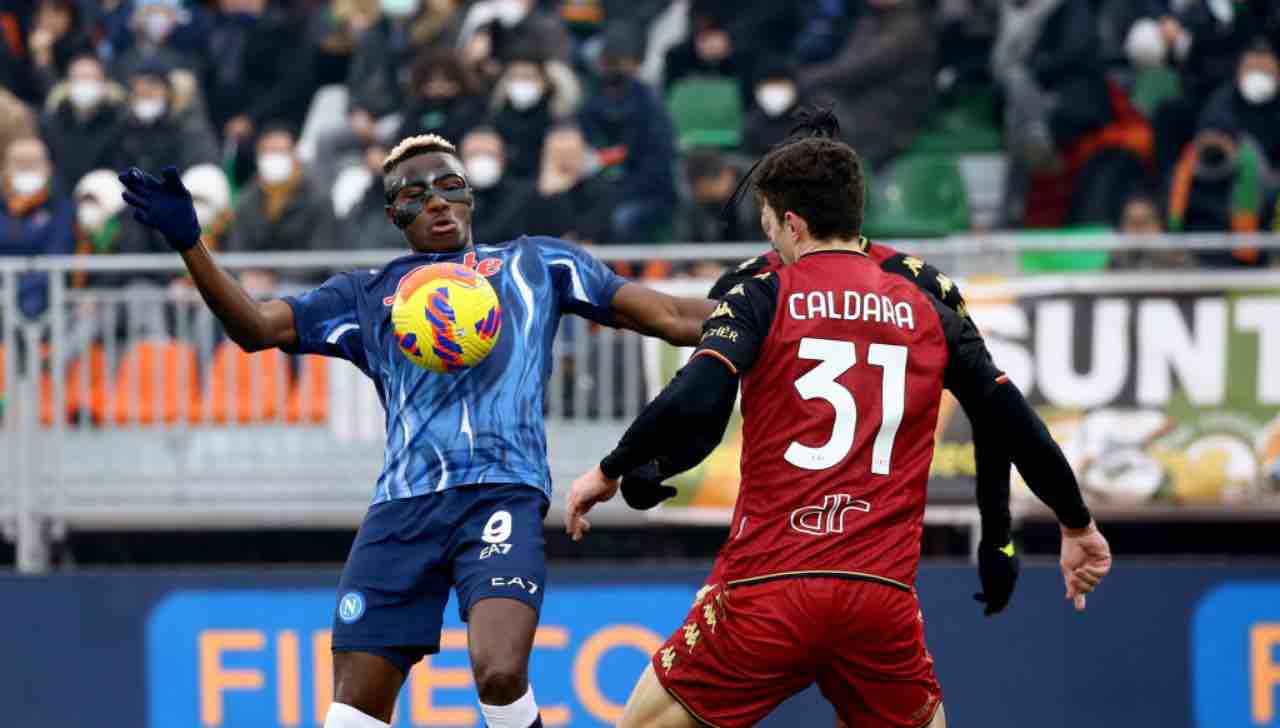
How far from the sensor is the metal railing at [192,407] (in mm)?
9234

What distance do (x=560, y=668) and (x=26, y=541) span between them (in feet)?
8.63

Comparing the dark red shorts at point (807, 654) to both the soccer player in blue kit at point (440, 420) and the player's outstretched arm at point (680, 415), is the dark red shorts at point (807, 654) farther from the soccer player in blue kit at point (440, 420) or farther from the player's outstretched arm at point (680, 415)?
the soccer player in blue kit at point (440, 420)

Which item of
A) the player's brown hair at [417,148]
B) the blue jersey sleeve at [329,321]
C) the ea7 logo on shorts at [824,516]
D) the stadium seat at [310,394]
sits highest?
the player's brown hair at [417,148]

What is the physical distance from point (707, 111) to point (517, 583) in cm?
688

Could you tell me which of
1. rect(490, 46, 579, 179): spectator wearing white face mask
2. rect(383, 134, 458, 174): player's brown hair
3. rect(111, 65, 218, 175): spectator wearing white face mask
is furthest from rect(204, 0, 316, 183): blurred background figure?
rect(383, 134, 458, 174): player's brown hair

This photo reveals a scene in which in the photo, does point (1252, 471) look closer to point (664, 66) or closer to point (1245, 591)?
point (1245, 591)

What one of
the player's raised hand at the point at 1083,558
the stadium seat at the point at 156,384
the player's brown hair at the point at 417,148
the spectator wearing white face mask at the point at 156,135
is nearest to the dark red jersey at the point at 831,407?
the player's raised hand at the point at 1083,558

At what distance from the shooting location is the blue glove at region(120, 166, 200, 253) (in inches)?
228

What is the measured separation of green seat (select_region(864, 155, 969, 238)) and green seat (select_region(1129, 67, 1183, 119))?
117cm

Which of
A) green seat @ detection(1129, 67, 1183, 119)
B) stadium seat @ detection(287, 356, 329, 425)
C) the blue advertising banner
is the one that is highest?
green seat @ detection(1129, 67, 1183, 119)

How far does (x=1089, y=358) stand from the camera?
8.74 m

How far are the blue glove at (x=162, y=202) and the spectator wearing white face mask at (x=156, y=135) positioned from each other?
632 centimetres

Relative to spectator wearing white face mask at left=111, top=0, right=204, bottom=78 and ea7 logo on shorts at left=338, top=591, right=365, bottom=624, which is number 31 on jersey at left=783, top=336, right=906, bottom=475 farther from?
spectator wearing white face mask at left=111, top=0, right=204, bottom=78

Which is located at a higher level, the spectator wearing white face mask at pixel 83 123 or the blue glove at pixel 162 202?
the spectator wearing white face mask at pixel 83 123
